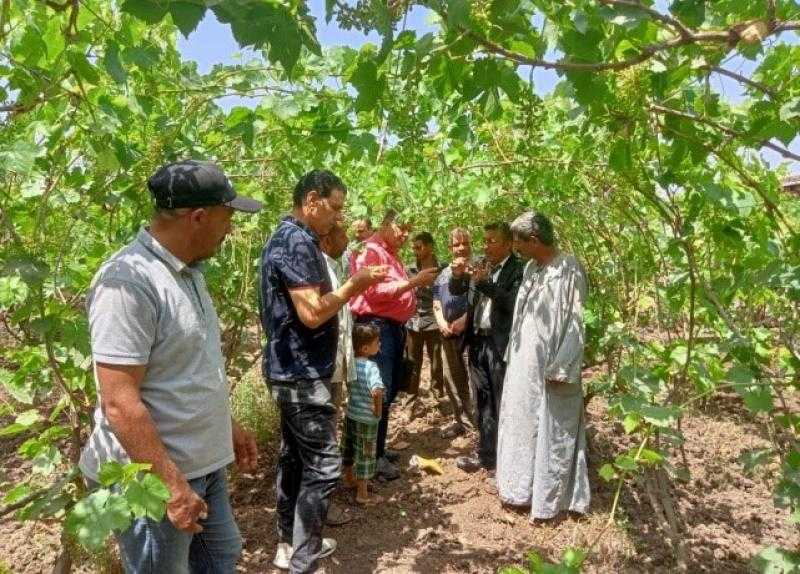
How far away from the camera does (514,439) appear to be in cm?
387

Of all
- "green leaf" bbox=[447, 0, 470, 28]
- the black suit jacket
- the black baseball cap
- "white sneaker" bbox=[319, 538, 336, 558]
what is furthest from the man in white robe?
"green leaf" bbox=[447, 0, 470, 28]

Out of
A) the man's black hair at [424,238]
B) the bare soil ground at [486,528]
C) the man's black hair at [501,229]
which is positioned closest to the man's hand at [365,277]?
the bare soil ground at [486,528]

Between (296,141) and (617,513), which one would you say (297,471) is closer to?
(296,141)

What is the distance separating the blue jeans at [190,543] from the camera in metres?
1.74

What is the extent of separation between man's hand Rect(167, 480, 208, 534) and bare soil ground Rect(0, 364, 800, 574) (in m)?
1.68

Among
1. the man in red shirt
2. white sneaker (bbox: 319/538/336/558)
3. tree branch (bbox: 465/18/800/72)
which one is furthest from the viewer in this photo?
the man in red shirt

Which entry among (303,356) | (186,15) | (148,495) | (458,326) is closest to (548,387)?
(458,326)

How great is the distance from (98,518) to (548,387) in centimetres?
280

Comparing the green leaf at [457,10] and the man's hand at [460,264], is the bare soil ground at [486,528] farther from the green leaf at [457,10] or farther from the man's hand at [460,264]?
the green leaf at [457,10]

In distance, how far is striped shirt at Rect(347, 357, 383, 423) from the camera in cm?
387

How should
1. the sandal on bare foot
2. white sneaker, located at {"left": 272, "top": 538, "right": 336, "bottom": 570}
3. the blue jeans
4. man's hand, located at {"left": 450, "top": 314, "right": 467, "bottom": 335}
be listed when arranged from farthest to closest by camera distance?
man's hand, located at {"left": 450, "top": 314, "right": 467, "bottom": 335} → the sandal on bare foot → white sneaker, located at {"left": 272, "top": 538, "right": 336, "bottom": 570} → the blue jeans

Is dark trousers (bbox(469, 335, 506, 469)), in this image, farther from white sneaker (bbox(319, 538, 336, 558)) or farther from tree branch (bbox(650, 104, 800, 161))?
tree branch (bbox(650, 104, 800, 161))

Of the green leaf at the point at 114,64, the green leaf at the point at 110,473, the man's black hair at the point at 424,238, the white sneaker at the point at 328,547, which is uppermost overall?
the green leaf at the point at 114,64

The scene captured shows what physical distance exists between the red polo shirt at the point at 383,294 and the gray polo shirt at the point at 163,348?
93.9 inches
